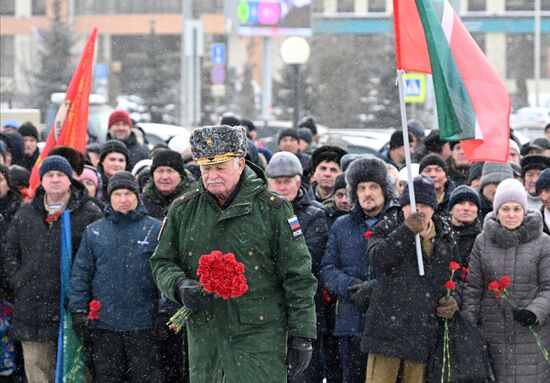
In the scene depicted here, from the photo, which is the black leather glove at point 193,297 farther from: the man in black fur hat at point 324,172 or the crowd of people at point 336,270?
the man in black fur hat at point 324,172

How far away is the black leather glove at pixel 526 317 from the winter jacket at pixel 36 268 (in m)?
2.94

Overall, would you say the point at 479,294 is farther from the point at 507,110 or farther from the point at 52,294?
the point at 52,294

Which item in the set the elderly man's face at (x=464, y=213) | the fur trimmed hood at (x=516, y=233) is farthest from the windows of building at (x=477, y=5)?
the fur trimmed hood at (x=516, y=233)

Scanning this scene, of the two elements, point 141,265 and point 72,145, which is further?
point 72,145

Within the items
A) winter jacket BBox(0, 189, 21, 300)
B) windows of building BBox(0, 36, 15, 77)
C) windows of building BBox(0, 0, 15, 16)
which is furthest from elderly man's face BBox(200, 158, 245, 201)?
windows of building BBox(0, 0, 15, 16)

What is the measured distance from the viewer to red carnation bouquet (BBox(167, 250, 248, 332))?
6168 mm

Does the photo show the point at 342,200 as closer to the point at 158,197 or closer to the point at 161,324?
the point at 158,197

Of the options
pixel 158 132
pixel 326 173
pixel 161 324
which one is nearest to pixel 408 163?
pixel 161 324

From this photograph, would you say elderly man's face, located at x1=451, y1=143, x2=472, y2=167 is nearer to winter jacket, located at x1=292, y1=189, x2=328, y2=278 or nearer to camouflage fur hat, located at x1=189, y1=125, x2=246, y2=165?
winter jacket, located at x1=292, y1=189, x2=328, y2=278

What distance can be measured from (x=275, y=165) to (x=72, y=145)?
2314 mm

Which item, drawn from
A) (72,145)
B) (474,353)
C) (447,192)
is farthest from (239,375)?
(72,145)

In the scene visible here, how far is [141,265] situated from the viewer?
8672mm

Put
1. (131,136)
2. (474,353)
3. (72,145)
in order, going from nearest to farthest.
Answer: (474,353) → (72,145) → (131,136)

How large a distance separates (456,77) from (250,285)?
2.45 m
